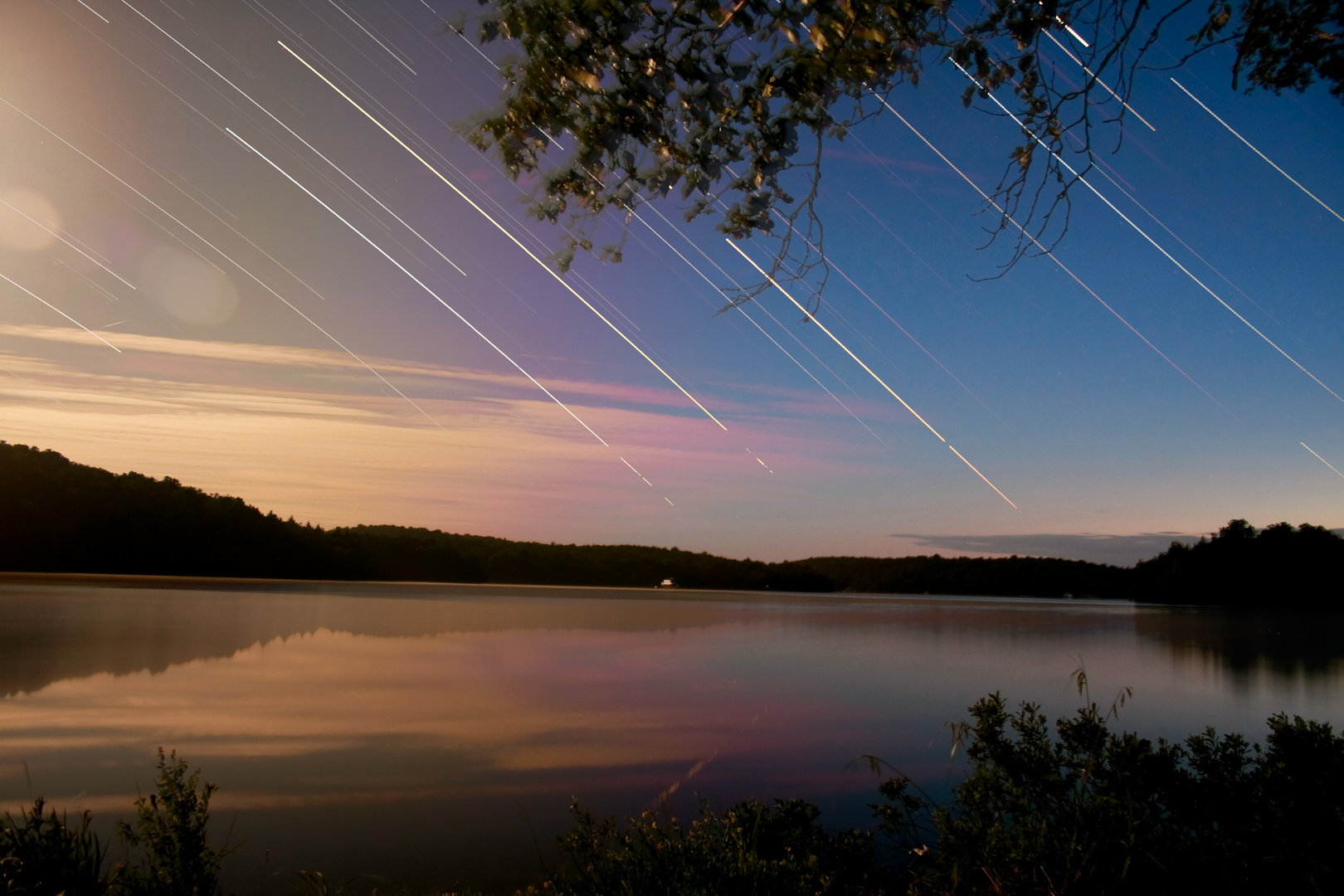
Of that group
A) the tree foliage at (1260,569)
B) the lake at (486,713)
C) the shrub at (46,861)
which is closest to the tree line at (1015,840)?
the shrub at (46,861)

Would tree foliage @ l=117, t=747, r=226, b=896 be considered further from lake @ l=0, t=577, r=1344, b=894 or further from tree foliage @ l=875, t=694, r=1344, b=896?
→ tree foliage @ l=875, t=694, r=1344, b=896

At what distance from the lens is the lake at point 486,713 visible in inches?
225

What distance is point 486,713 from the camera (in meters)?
9.50

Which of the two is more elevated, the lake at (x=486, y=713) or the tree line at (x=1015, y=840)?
the tree line at (x=1015, y=840)

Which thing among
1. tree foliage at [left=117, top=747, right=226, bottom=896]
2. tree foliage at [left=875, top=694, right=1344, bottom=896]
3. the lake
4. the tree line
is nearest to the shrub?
the tree line

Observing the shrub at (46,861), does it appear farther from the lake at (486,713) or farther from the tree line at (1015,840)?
the lake at (486,713)

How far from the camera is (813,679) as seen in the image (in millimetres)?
13305

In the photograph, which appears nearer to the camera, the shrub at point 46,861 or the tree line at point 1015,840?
the shrub at point 46,861

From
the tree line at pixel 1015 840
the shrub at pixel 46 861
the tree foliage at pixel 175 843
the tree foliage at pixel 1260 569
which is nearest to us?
the shrub at pixel 46 861

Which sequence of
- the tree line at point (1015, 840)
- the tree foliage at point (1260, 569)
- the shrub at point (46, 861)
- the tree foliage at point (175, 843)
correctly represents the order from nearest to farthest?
1. the shrub at point (46, 861)
2. the tree line at point (1015, 840)
3. the tree foliage at point (175, 843)
4. the tree foliage at point (1260, 569)

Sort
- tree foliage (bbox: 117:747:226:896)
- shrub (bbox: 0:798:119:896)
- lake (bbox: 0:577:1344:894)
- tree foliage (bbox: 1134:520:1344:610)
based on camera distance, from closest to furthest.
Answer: shrub (bbox: 0:798:119:896) < tree foliage (bbox: 117:747:226:896) < lake (bbox: 0:577:1344:894) < tree foliage (bbox: 1134:520:1344:610)

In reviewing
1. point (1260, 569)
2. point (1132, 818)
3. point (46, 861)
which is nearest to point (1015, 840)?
point (1132, 818)

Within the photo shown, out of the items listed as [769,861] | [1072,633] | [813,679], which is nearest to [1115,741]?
[769,861]

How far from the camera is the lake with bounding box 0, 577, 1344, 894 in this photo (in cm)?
571
